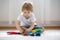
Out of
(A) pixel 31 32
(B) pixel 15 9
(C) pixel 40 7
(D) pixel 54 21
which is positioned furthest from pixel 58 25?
(A) pixel 31 32

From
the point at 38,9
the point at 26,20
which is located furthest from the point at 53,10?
the point at 26,20

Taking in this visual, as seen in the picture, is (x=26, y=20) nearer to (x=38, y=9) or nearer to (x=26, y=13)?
(x=26, y=13)

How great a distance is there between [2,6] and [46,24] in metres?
0.71

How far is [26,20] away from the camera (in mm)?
1638

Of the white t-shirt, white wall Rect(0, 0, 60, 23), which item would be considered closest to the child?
the white t-shirt

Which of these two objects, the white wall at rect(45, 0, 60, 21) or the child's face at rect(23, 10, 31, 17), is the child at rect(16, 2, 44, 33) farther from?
the white wall at rect(45, 0, 60, 21)

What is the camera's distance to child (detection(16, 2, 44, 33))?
5.11ft

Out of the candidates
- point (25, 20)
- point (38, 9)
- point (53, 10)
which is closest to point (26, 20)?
point (25, 20)

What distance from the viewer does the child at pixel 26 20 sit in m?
1.56

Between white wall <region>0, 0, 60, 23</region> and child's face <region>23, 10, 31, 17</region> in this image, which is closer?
child's face <region>23, 10, 31, 17</region>

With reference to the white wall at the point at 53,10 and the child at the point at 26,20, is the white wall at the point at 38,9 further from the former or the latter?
the child at the point at 26,20

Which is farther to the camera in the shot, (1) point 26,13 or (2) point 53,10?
(2) point 53,10

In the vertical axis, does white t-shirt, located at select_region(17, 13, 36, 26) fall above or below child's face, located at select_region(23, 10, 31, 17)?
below

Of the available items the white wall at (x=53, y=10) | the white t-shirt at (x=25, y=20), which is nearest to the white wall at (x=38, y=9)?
the white wall at (x=53, y=10)
